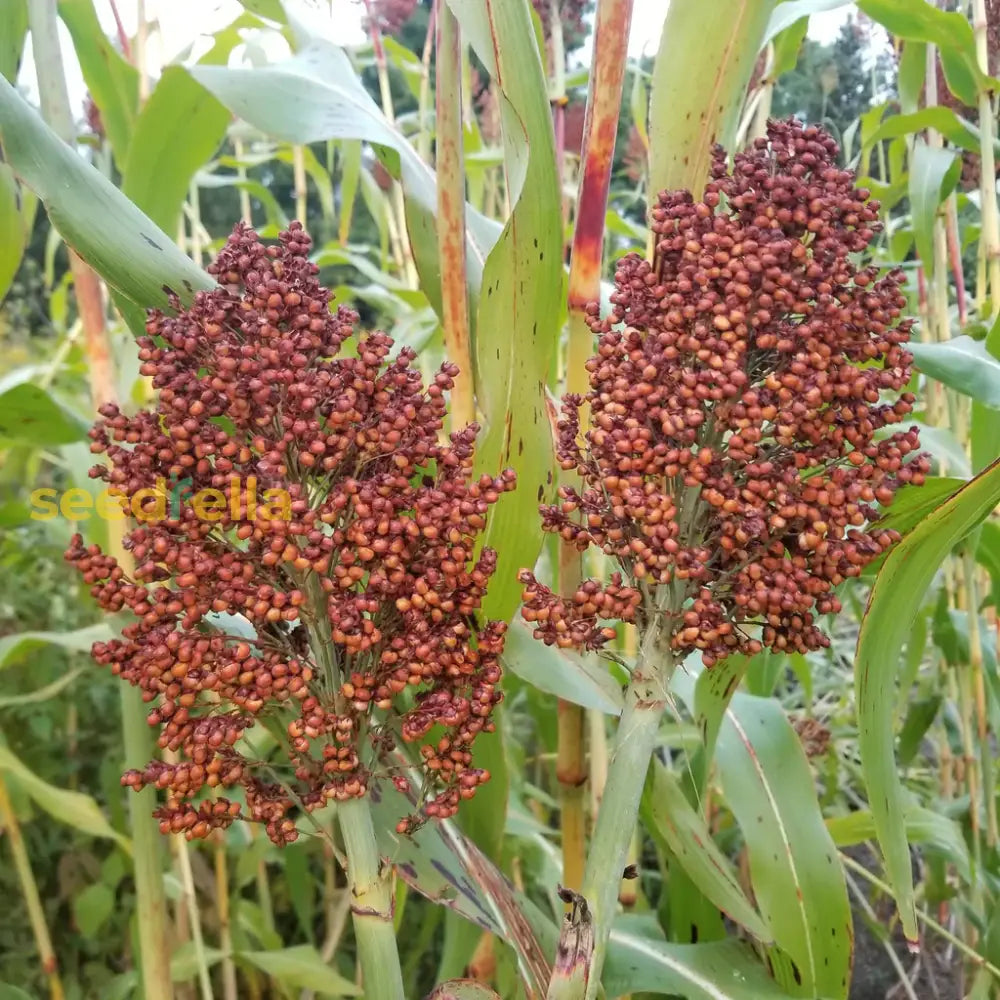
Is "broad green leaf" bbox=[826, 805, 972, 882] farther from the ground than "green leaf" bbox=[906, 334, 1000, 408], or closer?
closer

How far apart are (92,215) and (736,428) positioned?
63 centimetres

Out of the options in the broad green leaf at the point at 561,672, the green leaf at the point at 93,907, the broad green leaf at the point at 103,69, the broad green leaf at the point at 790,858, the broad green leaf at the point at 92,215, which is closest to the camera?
the broad green leaf at the point at 92,215

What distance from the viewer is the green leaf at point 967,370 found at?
93 cm

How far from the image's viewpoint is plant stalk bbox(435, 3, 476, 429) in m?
0.94

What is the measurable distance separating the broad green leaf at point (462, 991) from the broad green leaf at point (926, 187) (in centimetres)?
141

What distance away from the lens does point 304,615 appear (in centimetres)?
76

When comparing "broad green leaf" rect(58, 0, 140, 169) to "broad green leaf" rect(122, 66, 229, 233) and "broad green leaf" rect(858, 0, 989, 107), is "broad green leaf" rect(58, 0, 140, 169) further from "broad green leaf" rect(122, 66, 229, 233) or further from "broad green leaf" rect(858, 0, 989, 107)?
"broad green leaf" rect(858, 0, 989, 107)

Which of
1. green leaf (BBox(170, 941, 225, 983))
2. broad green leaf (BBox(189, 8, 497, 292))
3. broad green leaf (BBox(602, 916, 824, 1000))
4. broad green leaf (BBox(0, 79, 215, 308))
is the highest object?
broad green leaf (BBox(189, 8, 497, 292))

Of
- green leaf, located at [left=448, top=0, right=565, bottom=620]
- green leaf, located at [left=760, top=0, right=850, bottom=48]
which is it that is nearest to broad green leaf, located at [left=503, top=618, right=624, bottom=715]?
green leaf, located at [left=448, top=0, right=565, bottom=620]

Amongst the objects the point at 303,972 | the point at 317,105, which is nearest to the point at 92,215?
the point at 317,105

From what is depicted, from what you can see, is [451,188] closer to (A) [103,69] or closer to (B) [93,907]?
(A) [103,69]

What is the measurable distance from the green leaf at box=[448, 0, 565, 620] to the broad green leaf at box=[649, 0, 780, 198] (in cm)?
12

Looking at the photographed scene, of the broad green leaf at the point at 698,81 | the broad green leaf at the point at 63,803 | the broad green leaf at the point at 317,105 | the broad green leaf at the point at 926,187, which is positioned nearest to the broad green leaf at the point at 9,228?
the broad green leaf at the point at 317,105

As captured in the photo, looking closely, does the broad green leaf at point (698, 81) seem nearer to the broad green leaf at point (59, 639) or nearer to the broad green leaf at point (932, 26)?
the broad green leaf at point (932, 26)
